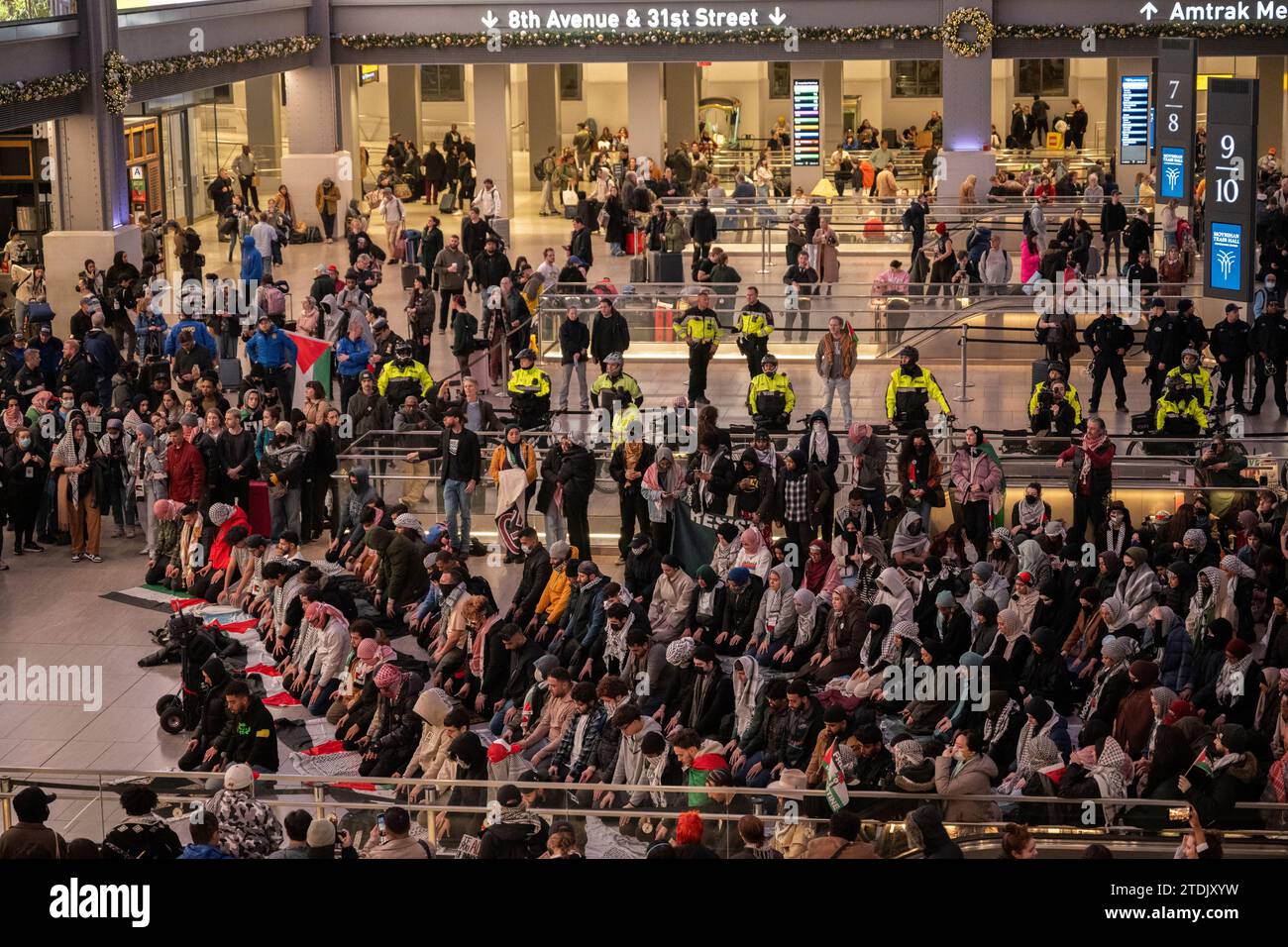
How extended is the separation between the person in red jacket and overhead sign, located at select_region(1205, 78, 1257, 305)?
11609 mm

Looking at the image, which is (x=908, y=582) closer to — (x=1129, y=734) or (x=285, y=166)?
(x=1129, y=734)

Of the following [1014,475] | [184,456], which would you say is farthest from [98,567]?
[1014,475]

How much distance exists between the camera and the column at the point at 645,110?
138ft

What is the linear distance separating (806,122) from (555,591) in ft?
93.6

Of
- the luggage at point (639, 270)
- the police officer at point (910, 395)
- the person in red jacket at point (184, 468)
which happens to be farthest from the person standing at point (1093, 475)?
the luggage at point (639, 270)

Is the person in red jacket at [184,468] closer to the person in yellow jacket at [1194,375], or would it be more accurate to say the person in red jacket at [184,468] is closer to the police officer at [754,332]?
the police officer at [754,332]

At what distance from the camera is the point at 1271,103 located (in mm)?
49156

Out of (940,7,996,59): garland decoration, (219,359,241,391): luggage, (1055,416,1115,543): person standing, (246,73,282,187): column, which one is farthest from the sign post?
(246,73,282,187): column

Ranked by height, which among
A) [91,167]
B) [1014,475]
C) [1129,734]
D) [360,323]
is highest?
[91,167]

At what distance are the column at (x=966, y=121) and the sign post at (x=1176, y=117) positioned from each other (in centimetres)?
1243

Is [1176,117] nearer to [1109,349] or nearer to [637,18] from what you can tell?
[1109,349]

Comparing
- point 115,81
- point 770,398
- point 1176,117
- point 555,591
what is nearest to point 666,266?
point 1176,117
